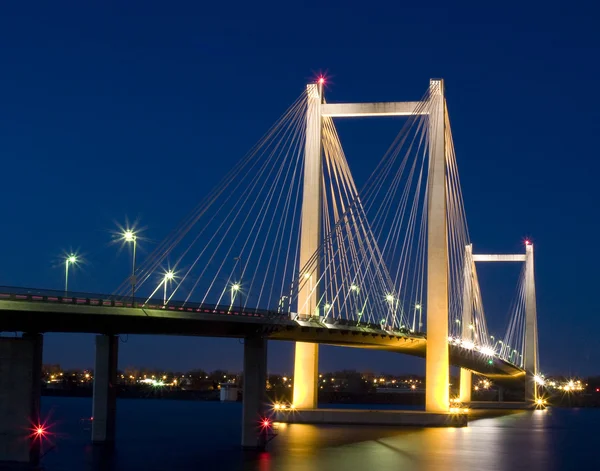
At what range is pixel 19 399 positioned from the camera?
3847 cm

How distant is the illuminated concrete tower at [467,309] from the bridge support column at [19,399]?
73688 mm

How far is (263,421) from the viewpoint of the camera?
46.4m

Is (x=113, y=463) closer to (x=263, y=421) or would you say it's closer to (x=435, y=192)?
(x=263, y=421)

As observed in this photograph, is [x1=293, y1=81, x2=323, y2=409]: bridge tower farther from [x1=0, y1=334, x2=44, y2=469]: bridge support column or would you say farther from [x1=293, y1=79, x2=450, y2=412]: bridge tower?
[x1=0, y1=334, x2=44, y2=469]: bridge support column

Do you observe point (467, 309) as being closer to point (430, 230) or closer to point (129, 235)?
point (430, 230)

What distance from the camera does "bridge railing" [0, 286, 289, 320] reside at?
3716 centimetres

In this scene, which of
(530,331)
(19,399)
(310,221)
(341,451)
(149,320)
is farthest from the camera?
(530,331)

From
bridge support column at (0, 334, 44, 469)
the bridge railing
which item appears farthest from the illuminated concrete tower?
bridge support column at (0, 334, 44, 469)

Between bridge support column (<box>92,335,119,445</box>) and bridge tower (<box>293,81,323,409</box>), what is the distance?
696 inches

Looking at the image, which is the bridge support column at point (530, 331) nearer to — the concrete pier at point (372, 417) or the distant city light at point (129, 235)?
the concrete pier at point (372, 417)

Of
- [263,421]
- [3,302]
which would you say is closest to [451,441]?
[263,421]

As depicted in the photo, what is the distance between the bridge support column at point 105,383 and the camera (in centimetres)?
4650

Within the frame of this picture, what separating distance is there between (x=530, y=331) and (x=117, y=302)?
289ft

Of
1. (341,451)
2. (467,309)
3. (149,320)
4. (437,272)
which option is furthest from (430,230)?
(467,309)
